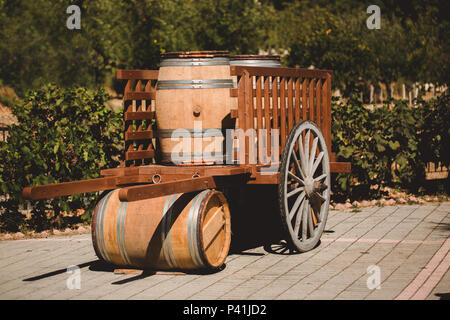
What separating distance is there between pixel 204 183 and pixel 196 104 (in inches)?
35.0

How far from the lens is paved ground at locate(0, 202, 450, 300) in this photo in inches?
210

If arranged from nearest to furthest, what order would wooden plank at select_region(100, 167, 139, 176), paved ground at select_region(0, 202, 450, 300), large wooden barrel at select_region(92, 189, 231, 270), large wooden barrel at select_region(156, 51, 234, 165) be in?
paved ground at select_region(0, 202, 450, 300) → large wooden barrel at select_region(92, 189, 231, 270) → wooden plank at select_region(100, 167, 139, 176) → large wooden barrel at select_region(156, 51, 234, 165)

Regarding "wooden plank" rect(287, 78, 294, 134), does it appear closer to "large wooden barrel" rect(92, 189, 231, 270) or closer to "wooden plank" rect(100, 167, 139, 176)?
"large wooden barrel" rect(92, 189, 231, 270)

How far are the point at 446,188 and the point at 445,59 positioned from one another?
1713cm

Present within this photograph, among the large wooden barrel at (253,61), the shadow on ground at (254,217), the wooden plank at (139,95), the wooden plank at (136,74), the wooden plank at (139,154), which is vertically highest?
the large wooden barrel at (253,61)

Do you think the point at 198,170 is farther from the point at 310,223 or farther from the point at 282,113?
the point at 310,223

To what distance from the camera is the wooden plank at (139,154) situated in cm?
656

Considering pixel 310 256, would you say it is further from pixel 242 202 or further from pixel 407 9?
pixel 407 9

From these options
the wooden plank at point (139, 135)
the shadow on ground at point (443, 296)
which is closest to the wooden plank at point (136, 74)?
the wooden plank at point (139, 135)

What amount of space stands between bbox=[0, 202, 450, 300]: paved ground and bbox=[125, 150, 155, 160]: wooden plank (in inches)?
41.6

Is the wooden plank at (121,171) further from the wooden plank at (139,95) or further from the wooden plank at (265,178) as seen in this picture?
the wooden plank at (265,178)

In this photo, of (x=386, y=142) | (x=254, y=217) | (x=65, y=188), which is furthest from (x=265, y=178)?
(x=386, y=142)

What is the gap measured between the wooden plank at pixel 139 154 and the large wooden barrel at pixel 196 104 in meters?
Answer: 0.42

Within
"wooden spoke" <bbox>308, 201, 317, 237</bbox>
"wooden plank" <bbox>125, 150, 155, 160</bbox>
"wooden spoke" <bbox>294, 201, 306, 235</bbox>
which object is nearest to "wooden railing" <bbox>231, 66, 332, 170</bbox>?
"wooden spoke" <bbox>294, 201, 306, 235</bbox>
